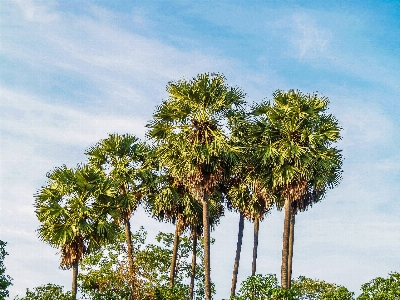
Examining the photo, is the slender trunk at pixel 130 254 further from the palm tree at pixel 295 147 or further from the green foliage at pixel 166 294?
the palm tree at pixel 295 147

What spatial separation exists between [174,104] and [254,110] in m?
5.25

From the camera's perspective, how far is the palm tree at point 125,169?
38.7 m

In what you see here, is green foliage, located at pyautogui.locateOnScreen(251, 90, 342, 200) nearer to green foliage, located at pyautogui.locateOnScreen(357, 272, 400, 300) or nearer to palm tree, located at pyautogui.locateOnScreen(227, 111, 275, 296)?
palm tree, located at pyautogui.locateOnScreen(227, 111, 275, 296)

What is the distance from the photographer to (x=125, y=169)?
131 feet

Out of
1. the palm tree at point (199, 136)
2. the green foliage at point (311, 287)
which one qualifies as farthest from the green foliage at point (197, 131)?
the green foliage at point (311, 287)

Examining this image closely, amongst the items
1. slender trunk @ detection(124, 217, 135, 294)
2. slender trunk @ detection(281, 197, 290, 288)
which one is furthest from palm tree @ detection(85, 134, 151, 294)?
slender trunk @ detection(281, 197, 290, 288)

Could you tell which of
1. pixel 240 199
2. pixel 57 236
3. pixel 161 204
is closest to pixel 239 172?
pixel 240 199

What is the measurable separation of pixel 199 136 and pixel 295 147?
517 centimetres

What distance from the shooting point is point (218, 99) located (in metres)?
33.3

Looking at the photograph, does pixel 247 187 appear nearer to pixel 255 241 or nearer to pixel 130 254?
pixel 255 241

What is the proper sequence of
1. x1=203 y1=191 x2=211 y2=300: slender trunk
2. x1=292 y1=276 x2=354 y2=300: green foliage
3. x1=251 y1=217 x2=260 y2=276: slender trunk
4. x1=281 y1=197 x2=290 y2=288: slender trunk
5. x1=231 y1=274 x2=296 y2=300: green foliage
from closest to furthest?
x1=231 y1=274 x2=296 y2=300: green foliage
x1=203 y1=191 x2=211 y2=300: slender trunk
x1=281 y1=197 x2=290 y2=288: slender trunk
x1=251 y1=217 x2=260 y2=276: slender trunk
x1=292 y1=276 x2=354 y2=300: green foliage

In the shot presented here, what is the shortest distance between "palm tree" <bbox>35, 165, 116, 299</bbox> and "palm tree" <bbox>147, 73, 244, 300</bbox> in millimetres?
4579

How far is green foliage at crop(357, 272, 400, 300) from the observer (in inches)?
1014

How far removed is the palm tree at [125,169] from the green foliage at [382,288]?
593 inches
